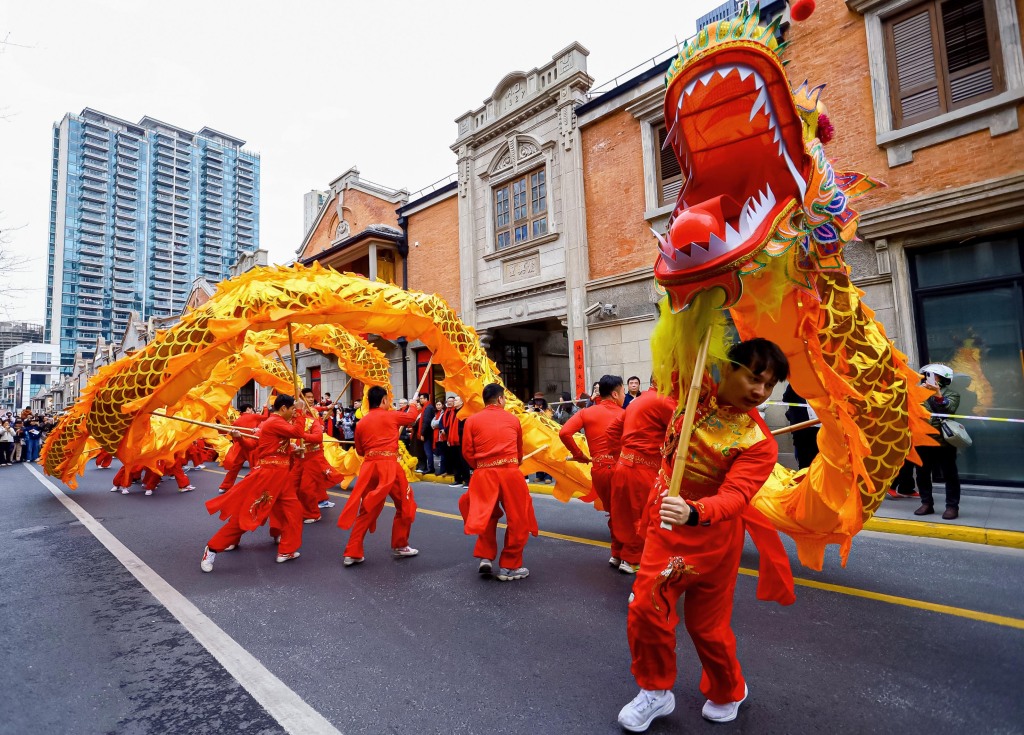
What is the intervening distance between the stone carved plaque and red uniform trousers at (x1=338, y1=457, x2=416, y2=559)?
8516 mm

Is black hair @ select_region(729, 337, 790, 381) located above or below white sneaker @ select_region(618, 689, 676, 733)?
above

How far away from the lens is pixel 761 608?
11.7 ft

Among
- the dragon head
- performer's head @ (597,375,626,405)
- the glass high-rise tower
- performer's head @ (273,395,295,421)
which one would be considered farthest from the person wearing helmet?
the glass high-rise tower

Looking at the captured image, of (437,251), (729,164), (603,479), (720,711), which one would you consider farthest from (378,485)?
(437,251)

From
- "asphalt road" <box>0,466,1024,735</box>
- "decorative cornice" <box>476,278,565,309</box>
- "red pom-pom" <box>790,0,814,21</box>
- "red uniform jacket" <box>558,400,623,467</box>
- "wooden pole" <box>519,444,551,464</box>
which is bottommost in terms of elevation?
"asphalt road" <box>0,466,1024,735</box>

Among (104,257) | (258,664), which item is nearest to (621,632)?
(258,664)

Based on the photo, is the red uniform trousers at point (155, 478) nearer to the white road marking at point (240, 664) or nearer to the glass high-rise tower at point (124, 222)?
the white road marking at point (240, 664)

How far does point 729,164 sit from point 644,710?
2283 mm

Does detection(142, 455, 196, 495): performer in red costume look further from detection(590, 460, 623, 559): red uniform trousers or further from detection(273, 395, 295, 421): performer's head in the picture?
detection(590, 460, 623, 559): red uniform trousers

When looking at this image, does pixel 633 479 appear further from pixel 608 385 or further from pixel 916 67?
pixel 916 67

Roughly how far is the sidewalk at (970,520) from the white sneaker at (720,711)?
414cm

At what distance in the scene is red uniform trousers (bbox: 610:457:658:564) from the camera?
4.30m

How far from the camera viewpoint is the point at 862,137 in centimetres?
830

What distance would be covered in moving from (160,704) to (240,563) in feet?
8.47
